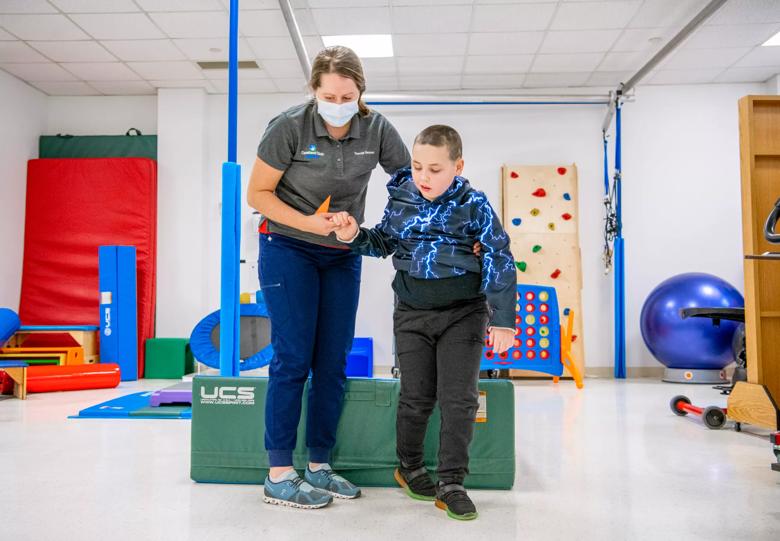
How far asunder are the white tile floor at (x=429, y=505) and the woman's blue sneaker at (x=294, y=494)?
3 centimetres

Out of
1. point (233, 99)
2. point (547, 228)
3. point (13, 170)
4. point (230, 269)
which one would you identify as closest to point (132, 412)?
point (230, 269)

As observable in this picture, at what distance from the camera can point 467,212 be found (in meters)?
2.00

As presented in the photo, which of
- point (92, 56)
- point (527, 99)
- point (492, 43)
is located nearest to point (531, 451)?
point (492, 43)

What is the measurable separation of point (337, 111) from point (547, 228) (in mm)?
4986

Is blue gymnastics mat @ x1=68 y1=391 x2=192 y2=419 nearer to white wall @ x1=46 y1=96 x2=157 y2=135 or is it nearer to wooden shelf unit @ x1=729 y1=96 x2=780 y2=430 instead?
wooden shelf unit @ x1=729 y1=96 x2=780 y2=430

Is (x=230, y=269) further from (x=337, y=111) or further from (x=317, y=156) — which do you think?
(x=337, y=111)

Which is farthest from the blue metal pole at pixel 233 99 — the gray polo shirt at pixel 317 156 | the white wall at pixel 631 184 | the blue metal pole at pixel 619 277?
the blue metal pole at pixel 619 277

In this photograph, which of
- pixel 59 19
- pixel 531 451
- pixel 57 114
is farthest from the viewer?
pixel 57 114

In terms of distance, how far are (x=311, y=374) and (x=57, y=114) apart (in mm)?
6370

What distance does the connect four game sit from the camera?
5555 millimetres

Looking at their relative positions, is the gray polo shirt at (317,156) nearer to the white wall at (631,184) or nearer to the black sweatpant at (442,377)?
the black sweatpant at (442,377)

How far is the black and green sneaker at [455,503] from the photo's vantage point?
1.86 meters

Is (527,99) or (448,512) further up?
(527,99)

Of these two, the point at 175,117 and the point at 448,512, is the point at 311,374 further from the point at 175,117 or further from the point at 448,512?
the point at 175,117
